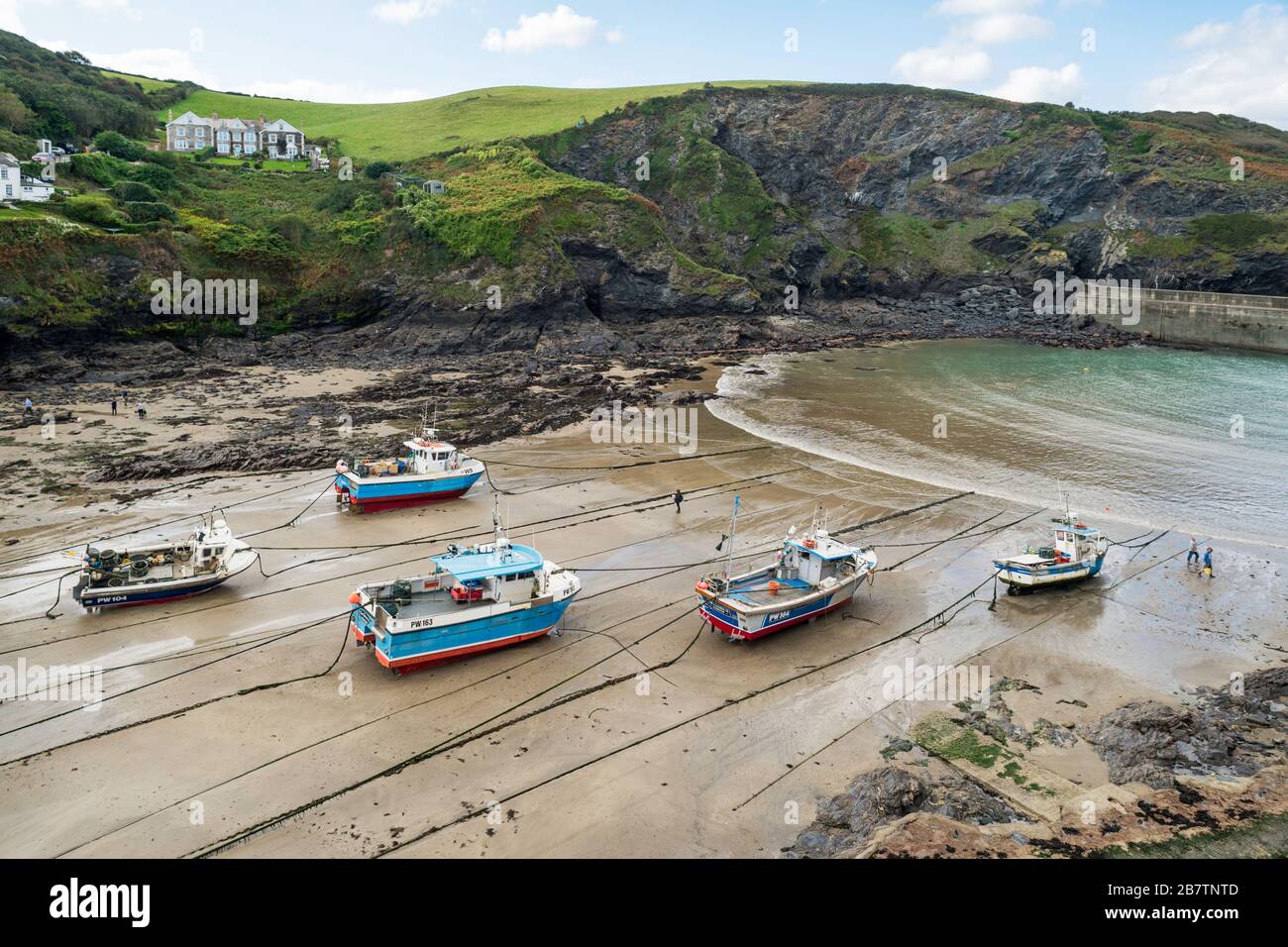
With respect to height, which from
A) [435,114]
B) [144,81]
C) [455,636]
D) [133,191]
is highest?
[144,81]

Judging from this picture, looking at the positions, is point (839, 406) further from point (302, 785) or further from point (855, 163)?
point (855, 163)

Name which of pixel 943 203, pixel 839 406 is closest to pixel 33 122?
pixel 839 406

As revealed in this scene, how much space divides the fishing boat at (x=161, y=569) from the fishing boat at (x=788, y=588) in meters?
12.6

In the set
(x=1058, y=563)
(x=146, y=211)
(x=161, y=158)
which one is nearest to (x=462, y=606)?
(x=1058, y=563)

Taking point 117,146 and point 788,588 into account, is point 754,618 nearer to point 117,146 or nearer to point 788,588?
point 788,588

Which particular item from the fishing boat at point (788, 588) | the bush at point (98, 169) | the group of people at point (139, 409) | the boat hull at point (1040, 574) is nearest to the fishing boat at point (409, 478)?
the fishing boat at point (788, 588)

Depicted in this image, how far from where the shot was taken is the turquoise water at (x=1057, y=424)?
31609 millimetres

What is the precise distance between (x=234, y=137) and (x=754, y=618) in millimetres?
99131

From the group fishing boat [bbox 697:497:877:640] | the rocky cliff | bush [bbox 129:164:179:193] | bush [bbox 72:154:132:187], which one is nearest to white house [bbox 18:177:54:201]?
the rocky cliff

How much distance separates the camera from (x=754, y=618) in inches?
746

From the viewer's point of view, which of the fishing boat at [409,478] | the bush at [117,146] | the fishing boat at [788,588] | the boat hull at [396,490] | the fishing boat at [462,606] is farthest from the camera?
the bush at [117,146]

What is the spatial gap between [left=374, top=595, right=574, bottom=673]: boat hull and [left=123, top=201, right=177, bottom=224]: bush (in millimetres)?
55218

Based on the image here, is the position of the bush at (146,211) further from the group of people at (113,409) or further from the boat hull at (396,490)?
the boat hull at (396,490)

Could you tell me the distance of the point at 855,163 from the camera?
363ft
